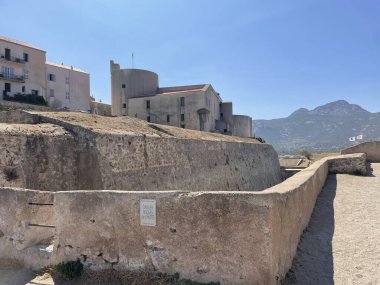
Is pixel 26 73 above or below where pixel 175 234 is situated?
above

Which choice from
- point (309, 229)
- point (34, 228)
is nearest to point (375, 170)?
point (309, 229)

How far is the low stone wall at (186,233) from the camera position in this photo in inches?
166

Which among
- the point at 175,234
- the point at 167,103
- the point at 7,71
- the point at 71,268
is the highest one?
the point at 7,71

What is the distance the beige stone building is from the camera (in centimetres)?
3625

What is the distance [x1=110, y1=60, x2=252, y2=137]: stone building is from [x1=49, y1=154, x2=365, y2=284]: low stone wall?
3743cm

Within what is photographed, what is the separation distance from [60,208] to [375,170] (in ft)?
49.7

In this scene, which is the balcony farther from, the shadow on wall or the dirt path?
the shadow on wall

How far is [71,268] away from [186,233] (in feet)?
5.77

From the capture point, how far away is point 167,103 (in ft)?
143

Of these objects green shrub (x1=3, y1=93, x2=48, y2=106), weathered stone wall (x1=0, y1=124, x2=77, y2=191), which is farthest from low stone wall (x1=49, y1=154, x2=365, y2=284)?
green shrub (x1=3, y1=93, x2=48, y2=106)

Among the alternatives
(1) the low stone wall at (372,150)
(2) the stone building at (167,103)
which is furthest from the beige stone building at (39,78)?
(1) the low stone wall at (372,150)

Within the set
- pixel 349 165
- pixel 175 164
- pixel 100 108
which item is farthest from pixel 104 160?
pixel 100 108

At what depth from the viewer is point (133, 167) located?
1223 centimetres

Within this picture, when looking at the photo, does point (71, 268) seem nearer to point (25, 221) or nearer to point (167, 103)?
point (25, 221)
